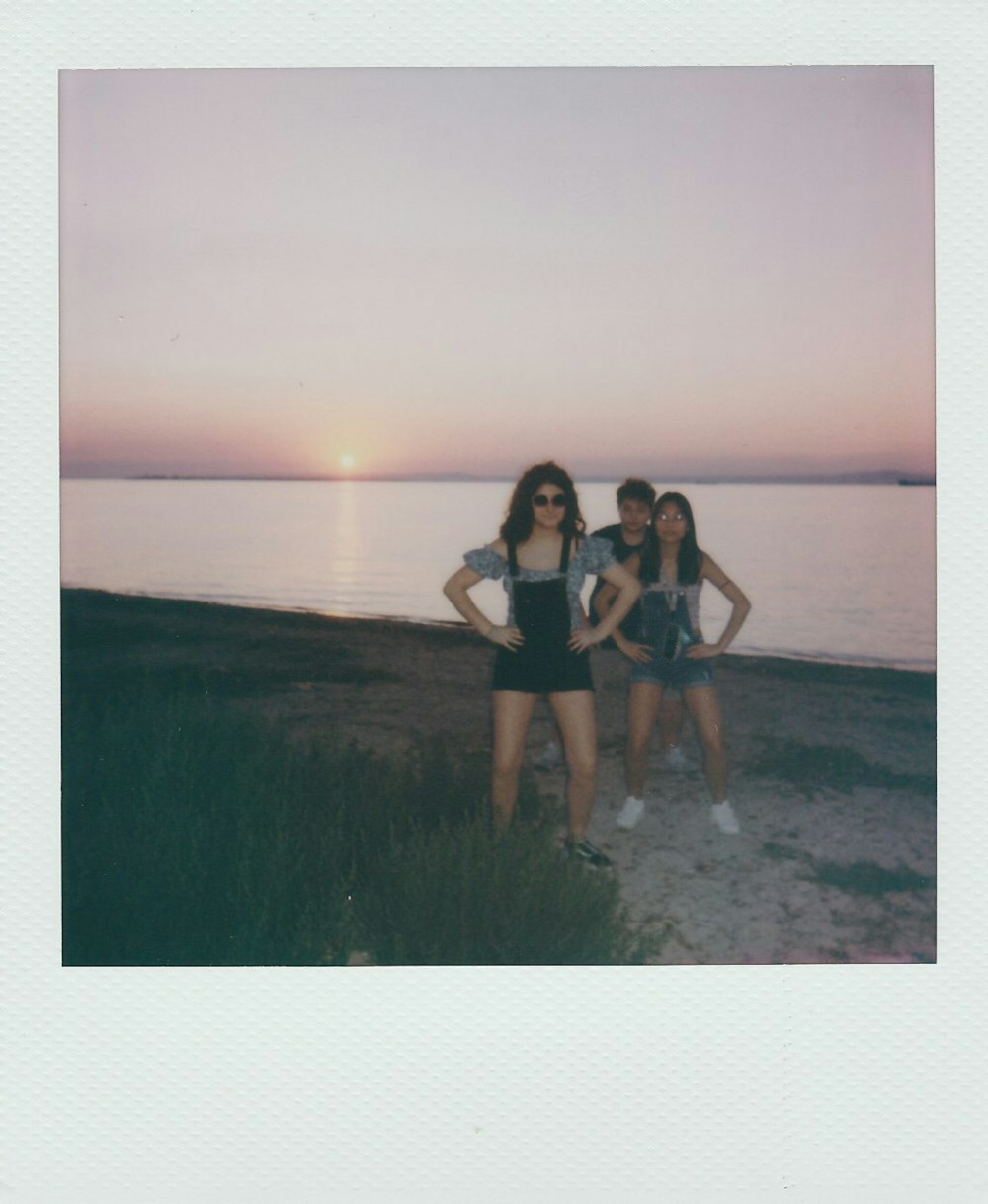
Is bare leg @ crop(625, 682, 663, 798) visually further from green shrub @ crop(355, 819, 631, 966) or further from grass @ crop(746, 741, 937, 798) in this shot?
grass @ crop(746, 741, 937, 798)

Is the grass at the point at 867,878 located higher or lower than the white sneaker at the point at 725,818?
lower

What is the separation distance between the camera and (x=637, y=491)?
530cm

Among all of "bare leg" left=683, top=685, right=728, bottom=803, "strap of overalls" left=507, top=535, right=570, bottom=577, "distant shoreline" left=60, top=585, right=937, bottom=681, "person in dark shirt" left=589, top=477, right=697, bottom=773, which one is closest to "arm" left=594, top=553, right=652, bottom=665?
"person in dark shirt" left=589, top=477, right=697, bottom=773

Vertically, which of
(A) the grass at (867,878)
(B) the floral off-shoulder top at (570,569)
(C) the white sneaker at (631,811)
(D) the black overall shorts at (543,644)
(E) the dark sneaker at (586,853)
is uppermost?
(B) the floral off-shoulder top at (570,569)

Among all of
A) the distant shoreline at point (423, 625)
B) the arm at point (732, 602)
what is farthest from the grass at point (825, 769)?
the distant shoreline at point (423, 625)

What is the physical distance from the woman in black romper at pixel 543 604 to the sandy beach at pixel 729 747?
0.86 meters

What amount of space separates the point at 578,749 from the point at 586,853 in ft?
1.64

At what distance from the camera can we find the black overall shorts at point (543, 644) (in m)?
4.24

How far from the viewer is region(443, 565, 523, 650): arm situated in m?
4.17

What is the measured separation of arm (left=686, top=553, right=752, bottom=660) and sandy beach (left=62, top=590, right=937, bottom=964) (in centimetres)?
→ 89

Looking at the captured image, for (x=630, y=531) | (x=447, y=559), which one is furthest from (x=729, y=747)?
(x=447, y=559)

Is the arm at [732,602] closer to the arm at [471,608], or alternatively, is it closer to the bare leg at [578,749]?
the bare leg at [578,749]


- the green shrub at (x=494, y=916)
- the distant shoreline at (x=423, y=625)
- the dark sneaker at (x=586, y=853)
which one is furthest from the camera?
the distant shoreline at (x=423, y=625)

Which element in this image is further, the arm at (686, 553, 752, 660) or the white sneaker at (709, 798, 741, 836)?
the white sneaker at (709, 798, 741, 836)
